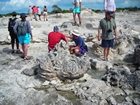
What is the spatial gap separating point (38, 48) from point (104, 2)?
3.53 meters

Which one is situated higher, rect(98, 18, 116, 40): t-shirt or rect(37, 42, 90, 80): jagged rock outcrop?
rect(98, 18, 116, 40): t-shirt

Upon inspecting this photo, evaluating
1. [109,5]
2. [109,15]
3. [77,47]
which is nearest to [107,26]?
[109,15]

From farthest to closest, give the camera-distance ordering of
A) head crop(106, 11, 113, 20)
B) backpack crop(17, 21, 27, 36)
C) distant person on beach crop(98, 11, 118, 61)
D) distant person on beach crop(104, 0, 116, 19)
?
distant person on beach crop(104, 0, 116, 19) → backpack crop(17, 21, 27, 36) → distant person on beach crop(98, 11, 118, 61) → head crop(106, 11, 113, 20)

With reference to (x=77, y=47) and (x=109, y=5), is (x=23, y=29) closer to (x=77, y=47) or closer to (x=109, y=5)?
(x=77, y=47)

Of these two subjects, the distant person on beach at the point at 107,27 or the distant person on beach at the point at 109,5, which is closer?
the distant person on beach at the point at 107,27

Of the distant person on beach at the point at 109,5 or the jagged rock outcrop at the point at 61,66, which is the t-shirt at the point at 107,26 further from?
the distant person on beach at the point at 109,5

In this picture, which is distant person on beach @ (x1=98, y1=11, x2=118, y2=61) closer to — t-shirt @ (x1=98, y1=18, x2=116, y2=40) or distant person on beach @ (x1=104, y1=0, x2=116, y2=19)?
t-shirt @ (x1=98, y1=18, x2=116, y2=40)

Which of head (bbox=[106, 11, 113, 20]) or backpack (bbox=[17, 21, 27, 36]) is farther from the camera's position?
backpack (bbox=[17, 21, 27, 36])

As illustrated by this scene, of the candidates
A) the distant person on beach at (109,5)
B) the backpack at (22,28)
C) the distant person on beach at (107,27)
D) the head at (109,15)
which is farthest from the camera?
the distant person on beach at (109,5)

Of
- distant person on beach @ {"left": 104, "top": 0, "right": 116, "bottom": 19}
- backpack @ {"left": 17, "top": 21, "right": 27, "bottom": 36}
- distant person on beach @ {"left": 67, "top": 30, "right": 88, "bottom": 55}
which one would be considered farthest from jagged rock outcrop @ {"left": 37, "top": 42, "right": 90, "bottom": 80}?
distant person on beach @ {"left": 104, "top": 0, "right": 116, "bottom": 19}

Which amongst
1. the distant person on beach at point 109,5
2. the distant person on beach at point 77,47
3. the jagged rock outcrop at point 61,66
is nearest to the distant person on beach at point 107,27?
the distant person on beach at point 77,47

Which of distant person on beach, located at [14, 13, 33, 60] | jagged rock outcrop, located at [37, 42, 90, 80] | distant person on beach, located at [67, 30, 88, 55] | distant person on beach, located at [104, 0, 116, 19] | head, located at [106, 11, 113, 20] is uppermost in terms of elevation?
distant person on beach, located at [104, 0, 116, 19]

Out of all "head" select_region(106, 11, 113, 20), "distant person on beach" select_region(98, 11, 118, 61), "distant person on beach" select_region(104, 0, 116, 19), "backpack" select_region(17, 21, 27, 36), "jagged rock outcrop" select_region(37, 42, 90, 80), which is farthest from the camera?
"distant person on beach" select_region(104, 0, 116, 19)

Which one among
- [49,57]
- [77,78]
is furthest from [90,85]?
[49,57]
